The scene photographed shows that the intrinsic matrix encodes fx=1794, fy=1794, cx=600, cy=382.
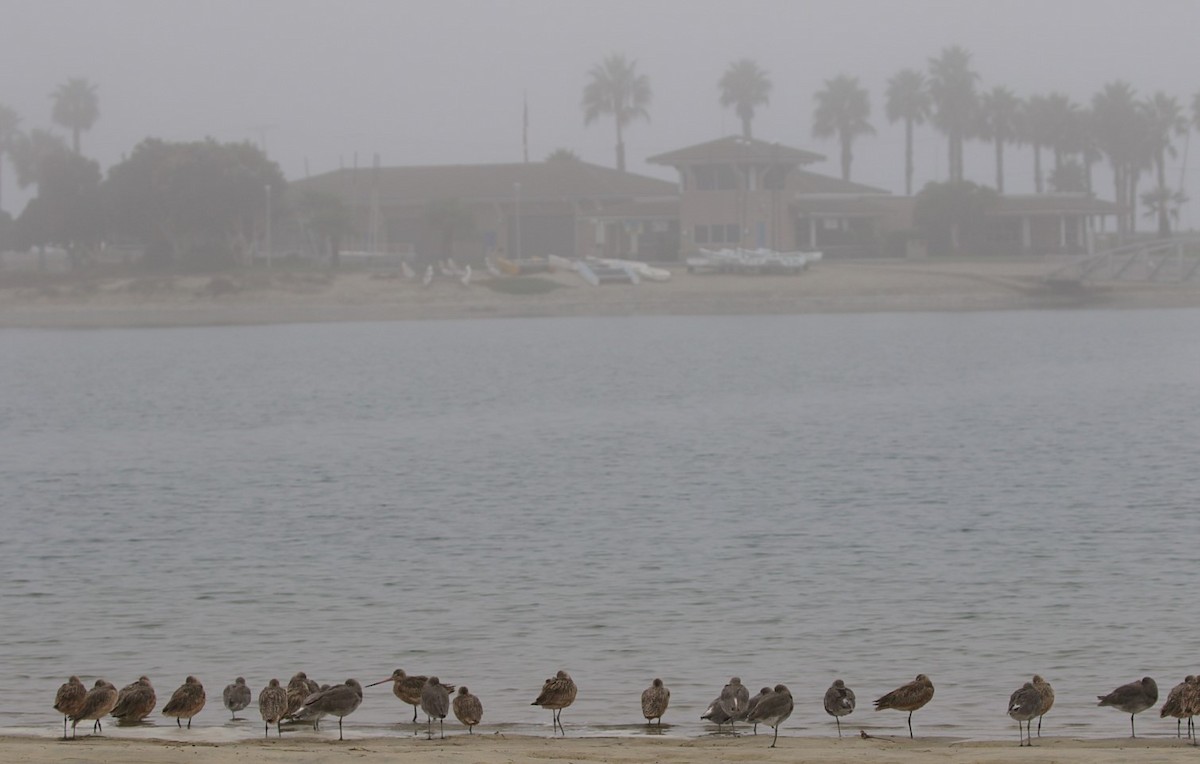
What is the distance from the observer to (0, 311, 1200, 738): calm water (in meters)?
16.7

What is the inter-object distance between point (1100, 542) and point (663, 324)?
7935 centimetres

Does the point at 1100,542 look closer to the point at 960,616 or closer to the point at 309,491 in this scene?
the point at 960,616

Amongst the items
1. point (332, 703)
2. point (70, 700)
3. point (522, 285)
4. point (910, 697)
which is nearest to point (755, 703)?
point (910, 697)

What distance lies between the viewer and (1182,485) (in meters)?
31.0

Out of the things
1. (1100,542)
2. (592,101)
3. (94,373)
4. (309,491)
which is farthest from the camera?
(592,101)

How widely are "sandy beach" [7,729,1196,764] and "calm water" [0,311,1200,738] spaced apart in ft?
2.60

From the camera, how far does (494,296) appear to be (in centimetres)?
10612

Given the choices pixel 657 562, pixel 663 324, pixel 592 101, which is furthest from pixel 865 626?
pixel 592 101

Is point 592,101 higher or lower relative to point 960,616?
higher

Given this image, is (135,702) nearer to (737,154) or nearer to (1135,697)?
(1135,697)

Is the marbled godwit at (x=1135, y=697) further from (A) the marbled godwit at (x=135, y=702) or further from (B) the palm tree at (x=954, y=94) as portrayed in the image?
(B) the palm tree at (x=954, y=94)

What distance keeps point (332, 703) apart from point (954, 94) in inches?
5840

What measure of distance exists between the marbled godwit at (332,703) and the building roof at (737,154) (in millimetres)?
104352

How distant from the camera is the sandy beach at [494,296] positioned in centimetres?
10138
